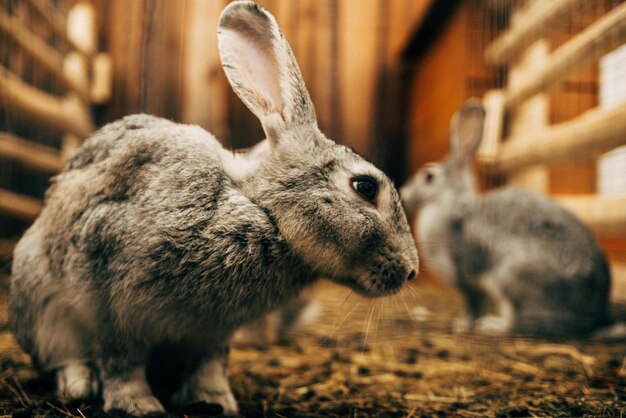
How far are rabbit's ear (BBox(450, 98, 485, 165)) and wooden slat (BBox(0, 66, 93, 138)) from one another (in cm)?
268

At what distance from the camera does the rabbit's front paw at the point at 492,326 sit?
129 inches

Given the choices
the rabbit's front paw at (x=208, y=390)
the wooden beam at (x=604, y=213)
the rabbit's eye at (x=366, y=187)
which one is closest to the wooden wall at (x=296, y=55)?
the rabbit's eye at (x=366, y=187)

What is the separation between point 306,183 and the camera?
1.59 m

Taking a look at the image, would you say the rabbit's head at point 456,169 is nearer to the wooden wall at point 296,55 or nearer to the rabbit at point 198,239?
the wooden wall at point 296,55

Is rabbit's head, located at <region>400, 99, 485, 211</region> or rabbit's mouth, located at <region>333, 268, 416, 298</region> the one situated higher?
rabbit's head, located at <region>400, 99, 485, 211</region>

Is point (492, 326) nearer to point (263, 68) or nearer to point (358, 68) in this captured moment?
point (358, 68)

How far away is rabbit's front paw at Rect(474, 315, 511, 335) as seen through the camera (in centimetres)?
327

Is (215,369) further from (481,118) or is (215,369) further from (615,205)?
(615,205)

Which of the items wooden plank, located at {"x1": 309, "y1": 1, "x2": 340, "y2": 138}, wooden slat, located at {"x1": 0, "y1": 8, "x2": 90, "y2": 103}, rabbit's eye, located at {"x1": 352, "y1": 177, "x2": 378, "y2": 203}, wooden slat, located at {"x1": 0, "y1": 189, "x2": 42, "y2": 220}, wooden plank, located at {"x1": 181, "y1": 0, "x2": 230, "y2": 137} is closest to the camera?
rabbit's eye, located at {"x1": 352, "y1": 177, "x2": 378, "y2": 203}

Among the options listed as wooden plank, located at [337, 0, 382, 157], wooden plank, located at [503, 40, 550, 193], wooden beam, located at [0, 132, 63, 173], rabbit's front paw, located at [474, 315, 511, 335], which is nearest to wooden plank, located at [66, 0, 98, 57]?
wooden beam, located at [0, 132, 63, 173]

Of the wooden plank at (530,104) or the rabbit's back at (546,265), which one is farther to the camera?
the wooden plank at (530,104)

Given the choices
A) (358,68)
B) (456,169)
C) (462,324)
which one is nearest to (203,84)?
(358,68)

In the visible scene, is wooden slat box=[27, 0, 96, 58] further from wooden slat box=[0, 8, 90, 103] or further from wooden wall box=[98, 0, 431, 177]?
wooden wall box=[98, 0, 431, 177]

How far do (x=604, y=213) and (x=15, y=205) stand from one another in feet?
13.3
